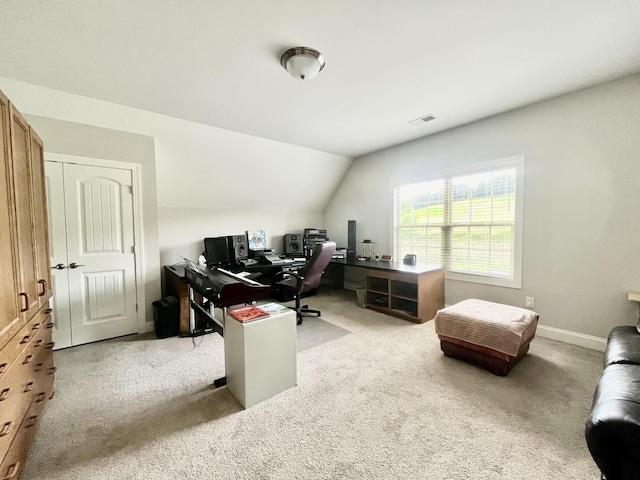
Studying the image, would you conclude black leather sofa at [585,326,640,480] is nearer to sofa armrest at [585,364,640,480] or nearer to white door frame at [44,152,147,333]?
sofa armrest at [585,364,640,480]

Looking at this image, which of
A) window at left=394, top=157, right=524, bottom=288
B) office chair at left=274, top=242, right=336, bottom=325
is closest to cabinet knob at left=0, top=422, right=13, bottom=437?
office chair at left=274, top=242, right=336, bottom=325

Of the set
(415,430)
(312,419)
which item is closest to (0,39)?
(312,419)

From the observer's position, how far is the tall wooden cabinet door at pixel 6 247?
3.86 feet

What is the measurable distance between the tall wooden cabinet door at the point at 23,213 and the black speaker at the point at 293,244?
354 cm

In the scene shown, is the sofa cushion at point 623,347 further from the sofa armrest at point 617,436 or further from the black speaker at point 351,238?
the black speaker at point 351,238

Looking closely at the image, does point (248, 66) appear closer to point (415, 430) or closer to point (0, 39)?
point (0, 39)

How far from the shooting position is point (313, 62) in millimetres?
1952

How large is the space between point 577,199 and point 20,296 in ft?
14.5

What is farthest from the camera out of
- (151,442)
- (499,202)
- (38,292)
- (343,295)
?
(343,295)

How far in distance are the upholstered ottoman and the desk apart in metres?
0.78

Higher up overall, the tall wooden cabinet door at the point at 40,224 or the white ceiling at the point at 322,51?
the white ceiling at the point at 322,51

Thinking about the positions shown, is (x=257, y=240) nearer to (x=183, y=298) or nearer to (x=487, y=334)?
(x=183, y=298)

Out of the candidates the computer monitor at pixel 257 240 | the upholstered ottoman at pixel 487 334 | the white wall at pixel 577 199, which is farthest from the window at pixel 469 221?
the computer monitor at pixel 257 240

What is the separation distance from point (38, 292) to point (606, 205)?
4678mm
